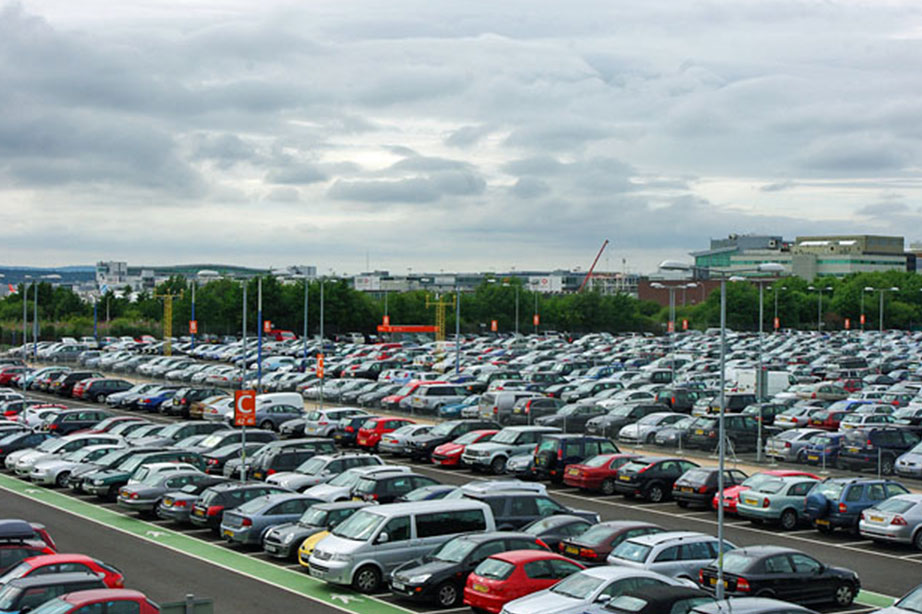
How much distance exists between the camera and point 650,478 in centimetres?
3148

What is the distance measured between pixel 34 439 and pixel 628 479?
803 inches

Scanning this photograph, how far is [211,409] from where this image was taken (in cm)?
4784

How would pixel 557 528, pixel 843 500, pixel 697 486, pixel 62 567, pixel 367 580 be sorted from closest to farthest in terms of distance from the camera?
pixel 62 567, pixel 367 580, pixel 557 528, pixel 843 500, pixel 697 486

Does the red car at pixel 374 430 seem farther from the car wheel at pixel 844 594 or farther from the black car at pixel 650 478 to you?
the car wheel at pixel 844 594

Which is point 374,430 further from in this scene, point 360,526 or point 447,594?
point 447,594

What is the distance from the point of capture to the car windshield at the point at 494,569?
18.6m

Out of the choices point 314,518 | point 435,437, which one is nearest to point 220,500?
point 314,518

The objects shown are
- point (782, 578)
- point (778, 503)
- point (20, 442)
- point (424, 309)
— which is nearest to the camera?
point (782, 578)

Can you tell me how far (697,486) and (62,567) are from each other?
18.3 metres

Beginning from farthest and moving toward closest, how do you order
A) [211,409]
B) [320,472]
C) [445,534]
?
[211,409] < [320,472] < [445,534]

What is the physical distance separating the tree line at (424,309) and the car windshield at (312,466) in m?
69.5

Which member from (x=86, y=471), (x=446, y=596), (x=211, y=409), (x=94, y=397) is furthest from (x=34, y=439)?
(x=446, y=596)

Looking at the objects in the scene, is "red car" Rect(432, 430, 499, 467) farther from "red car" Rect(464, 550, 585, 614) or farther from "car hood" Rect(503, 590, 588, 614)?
"car hood" Rect(503, 590, 588, 614)

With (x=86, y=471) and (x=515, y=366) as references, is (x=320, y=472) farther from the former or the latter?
(x=515, y=366)
